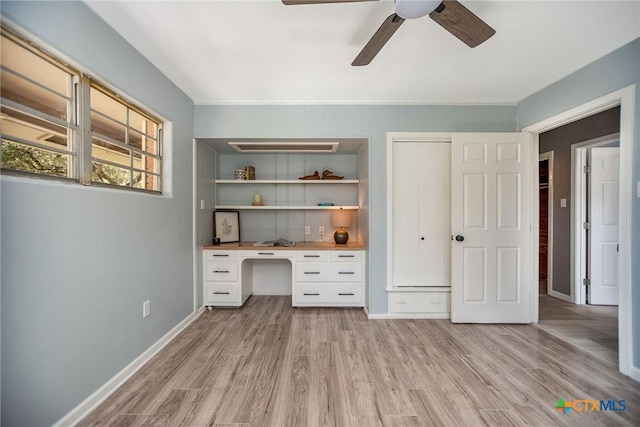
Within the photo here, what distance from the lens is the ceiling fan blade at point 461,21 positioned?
136 centimetres

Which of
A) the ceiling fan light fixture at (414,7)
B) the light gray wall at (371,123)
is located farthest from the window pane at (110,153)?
the ceiling fan light fixture at (414,7)

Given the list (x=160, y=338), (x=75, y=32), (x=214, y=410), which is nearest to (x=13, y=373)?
(x=214, y=410)

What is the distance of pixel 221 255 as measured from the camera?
10.8 ft

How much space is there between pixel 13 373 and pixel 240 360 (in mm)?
1318

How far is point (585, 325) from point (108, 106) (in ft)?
16.3

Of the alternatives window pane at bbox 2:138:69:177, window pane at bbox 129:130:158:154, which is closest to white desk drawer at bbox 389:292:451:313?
window pane at bbox 129:130:158:154

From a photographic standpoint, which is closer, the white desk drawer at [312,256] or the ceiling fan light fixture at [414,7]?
the ceiling fan light fixture at [414,7]

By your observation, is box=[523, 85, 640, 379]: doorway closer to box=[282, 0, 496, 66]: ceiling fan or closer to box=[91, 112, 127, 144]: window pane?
box=[282, 0, 496, 66]: ceiling fan

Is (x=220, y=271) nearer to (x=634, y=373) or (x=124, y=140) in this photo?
(x=124, y=140)

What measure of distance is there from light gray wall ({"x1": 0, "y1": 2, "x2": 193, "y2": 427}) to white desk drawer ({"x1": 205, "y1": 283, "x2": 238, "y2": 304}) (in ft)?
2.63

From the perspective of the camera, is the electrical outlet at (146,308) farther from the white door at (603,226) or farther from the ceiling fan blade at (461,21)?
the white door at (603,226)

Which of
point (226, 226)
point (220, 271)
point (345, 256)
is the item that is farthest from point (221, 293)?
point (345, 256)

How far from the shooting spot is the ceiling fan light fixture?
4.25 ft

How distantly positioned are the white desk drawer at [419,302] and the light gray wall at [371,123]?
0.42ft
